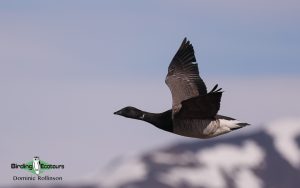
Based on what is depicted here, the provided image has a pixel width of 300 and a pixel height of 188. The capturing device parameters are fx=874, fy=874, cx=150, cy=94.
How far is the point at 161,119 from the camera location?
32.1 meters

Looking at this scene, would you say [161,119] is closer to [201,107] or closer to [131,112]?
[131,112]

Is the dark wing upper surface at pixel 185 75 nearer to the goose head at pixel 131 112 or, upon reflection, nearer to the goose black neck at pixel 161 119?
the goose head at pixel 131 112

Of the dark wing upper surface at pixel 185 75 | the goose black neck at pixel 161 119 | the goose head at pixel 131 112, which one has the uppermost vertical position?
the dark wing upper surface at pixel 185 75

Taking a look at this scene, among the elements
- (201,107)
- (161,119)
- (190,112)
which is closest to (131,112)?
(161,119)

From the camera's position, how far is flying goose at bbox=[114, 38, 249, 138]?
29941mm

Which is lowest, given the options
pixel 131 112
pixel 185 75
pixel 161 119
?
pixel 161 119

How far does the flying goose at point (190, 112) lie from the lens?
2994 cm

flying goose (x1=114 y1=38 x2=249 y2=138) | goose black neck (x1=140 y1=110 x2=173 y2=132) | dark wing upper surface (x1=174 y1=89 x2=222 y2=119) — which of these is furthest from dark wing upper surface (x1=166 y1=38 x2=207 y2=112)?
dark wing upper surface (x1=174 y1=89 x2=222 y2=119)

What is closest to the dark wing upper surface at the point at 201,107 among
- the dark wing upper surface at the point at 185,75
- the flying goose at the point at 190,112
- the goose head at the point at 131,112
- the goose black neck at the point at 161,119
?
the flying goose at the point at 190,112

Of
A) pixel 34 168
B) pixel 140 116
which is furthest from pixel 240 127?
pixel 34 168

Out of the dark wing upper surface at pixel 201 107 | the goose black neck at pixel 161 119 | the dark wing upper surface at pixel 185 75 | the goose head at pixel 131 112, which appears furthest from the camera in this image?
the dark wing upper surface at pixel 185 75

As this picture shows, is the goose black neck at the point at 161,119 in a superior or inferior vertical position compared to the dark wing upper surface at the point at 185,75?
inferior

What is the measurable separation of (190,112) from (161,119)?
184 centimetres

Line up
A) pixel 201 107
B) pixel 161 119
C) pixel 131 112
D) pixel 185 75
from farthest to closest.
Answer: pixel 185 75, pixel 131 112, pixel 161 119, pixel 201 107
